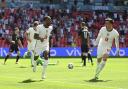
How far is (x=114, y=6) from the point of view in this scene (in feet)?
185

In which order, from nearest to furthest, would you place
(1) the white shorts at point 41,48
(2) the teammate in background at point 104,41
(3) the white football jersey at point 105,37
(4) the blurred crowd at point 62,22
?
(2) the teammate in background at point 104,41 → (3) the white football jersey at point 105,37 → (1) the white shorts at point 41,48 → (4) the blurred crowd at point 62,22

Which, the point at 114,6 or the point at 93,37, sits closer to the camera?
the point at 93,37

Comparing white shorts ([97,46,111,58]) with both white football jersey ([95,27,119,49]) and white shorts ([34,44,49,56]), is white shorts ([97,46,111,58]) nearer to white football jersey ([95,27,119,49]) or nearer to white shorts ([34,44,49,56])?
white football jersey ([95,27,119,49])

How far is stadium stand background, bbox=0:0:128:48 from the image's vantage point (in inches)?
1896

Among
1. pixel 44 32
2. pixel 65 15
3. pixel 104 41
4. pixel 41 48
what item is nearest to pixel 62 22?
pixel 65 15

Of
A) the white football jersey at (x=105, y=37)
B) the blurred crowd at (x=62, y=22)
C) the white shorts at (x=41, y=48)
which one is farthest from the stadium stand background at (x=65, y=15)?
the white football jersey at (x=105, y=37)

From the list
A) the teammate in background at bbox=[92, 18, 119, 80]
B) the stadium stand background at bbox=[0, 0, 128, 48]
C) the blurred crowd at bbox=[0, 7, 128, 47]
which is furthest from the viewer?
the stadium stand background at bbox=[0, 0, 128, 48]

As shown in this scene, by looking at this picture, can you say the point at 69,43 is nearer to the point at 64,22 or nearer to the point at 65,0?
the point at 64,22

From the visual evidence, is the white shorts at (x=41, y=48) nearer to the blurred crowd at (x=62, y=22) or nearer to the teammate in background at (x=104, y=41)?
the teammate in background at (x=104, y=41)

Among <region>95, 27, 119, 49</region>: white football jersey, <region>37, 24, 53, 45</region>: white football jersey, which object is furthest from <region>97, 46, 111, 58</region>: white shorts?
<region>37, 24, 53, 45</region>: white football jersey

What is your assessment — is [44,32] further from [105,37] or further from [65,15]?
[65,15]

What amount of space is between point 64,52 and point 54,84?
1058 inches

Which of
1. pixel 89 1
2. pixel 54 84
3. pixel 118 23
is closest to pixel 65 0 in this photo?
pixel 89 1

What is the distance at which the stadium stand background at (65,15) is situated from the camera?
4816cm
